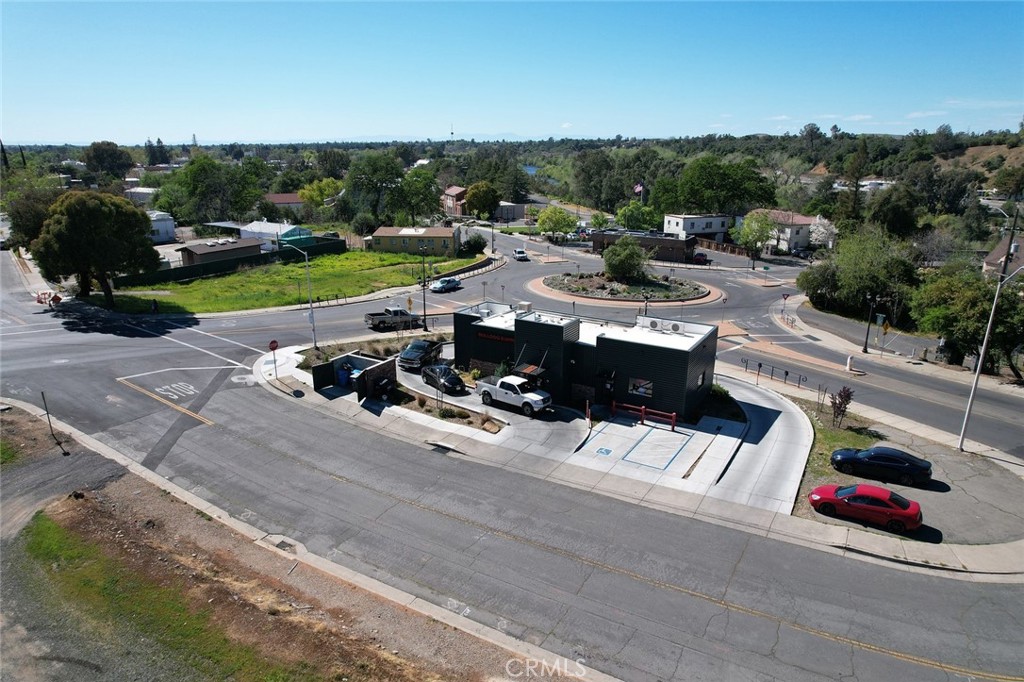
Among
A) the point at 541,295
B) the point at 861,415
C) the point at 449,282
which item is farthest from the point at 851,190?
the point at 861,415

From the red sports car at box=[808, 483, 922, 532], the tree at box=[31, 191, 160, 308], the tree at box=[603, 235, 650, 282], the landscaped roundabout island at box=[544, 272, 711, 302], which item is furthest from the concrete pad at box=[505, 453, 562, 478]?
the tree at box=[31, 191, 160, 308]

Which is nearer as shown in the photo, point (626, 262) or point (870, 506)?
point (870, 506)

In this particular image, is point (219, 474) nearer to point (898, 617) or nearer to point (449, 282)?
point (898, 617)

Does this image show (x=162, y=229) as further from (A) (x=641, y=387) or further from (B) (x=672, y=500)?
(B) (x=672, y=500)

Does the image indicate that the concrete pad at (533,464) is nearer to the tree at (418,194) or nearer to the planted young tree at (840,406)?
the planted young tree at (840,406)

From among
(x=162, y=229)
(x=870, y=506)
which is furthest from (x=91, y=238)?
(x=870, y=506)
